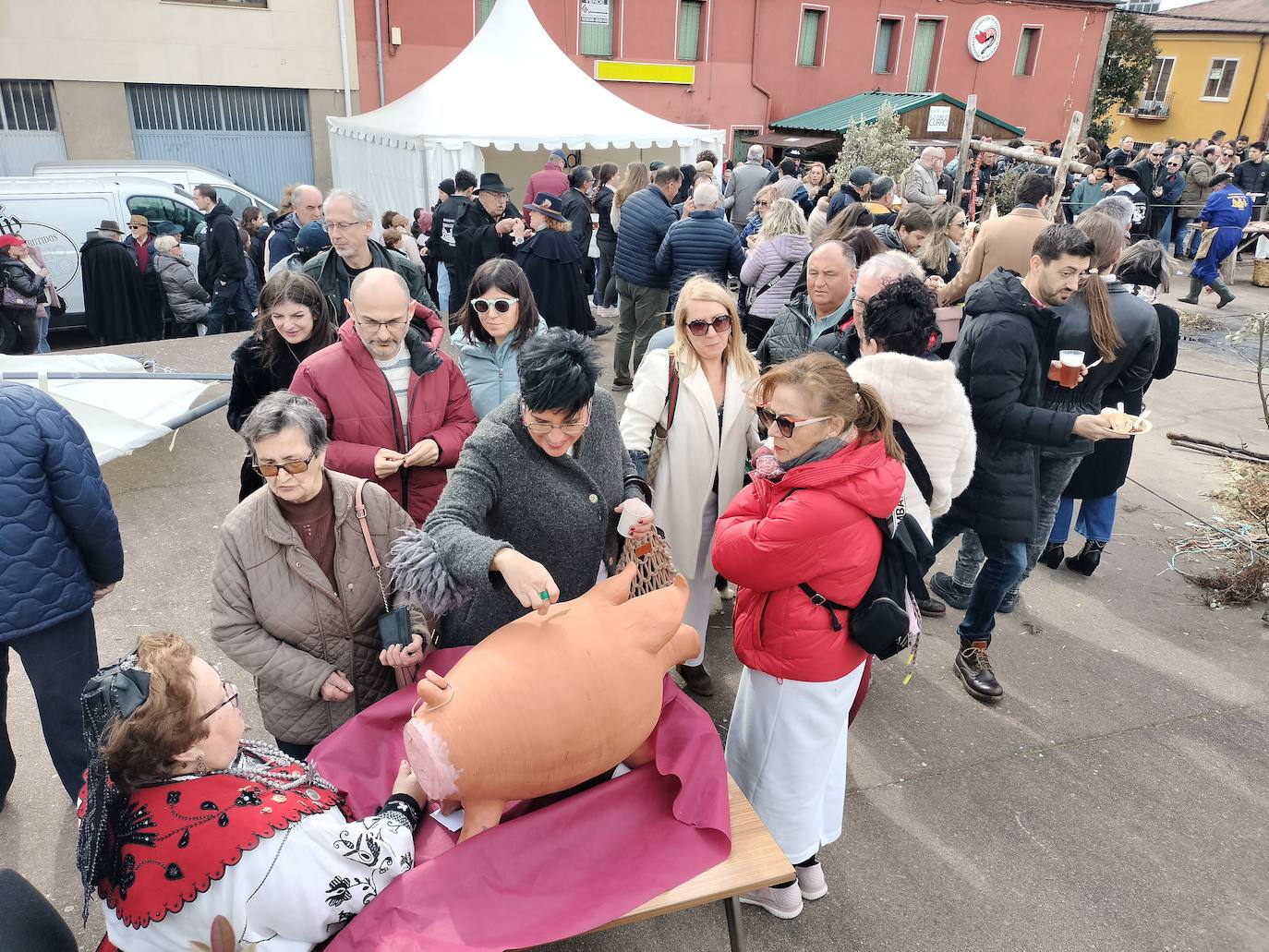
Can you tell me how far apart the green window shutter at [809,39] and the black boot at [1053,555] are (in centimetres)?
2026

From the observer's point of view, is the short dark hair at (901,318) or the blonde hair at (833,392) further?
the short dark hair at (901,318)

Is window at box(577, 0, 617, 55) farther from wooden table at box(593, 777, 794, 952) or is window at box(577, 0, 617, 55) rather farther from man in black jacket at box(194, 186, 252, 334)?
wooden table at box(593, 777, 794, 952)

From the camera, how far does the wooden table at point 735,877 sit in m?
1.83

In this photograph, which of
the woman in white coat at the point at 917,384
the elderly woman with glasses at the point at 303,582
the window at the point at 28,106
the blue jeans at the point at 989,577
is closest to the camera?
the elderly woman with glasses at the point at 303,582

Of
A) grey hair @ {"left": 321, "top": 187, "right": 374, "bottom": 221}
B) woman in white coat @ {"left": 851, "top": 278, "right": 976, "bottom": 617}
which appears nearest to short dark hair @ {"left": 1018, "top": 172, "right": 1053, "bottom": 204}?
woman in white coat @ {"left": 851, "top": 278, "right": 976, "bottom": 617}

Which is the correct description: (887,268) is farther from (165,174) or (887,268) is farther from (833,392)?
(165,174)

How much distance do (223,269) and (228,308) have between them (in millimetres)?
418

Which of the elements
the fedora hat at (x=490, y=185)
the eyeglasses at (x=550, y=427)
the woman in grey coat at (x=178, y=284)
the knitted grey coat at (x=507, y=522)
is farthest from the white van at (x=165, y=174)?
the eyeglasses at (x=550, y=427)

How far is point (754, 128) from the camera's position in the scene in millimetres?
21531

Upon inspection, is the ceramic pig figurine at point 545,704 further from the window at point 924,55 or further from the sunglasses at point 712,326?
the window at point 924,55

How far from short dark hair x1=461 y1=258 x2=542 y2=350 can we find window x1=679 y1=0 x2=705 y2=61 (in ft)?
63.2

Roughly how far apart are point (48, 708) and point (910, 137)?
21124 mm

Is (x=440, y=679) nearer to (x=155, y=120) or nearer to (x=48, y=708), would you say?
(x=48, y=708)

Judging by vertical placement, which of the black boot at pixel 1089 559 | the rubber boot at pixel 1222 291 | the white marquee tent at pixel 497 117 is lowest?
the black boot at pixel 1089 559
